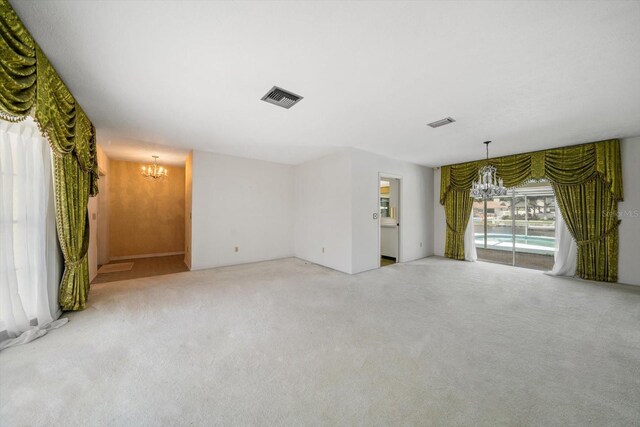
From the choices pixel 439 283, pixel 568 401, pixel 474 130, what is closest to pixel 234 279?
pixel 439 283

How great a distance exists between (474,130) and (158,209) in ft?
24.6

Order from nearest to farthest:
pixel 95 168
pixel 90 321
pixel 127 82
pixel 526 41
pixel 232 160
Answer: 1. pixel 526 41
2. pixel 127 82
3. pixel 90 321
4. pixel 95 168
5. pixel 232 160

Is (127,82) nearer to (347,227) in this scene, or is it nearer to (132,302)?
(132,302)

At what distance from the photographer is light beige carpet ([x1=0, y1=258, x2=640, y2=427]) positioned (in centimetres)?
147

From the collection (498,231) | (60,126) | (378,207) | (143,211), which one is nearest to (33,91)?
(60,126)

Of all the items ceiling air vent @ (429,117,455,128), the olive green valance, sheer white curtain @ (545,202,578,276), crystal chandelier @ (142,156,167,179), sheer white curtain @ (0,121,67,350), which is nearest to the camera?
the olive green valance

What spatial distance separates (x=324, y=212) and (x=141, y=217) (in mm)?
4952

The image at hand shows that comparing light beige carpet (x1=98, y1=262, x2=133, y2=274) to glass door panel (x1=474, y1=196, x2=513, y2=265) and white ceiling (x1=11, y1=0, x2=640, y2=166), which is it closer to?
white ceiling (x1=11, y1=0, x2=640, y2=166)

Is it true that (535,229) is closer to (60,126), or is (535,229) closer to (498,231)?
(498,231)

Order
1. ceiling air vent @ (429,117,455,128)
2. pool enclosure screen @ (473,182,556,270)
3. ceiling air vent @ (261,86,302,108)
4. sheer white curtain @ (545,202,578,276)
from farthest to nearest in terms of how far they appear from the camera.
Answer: pool enclosure screen @ (473,182,556,270) < sheer white curtain @ (545,202,578,276) < ceiling air vent @ (429,117,455,128) < ceiling air vent @ (261,86,302,108)

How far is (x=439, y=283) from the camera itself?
4152 mm

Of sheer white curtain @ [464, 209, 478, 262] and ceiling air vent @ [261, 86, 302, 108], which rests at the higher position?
ceiling air vent @ [261, 86, 302, 108]

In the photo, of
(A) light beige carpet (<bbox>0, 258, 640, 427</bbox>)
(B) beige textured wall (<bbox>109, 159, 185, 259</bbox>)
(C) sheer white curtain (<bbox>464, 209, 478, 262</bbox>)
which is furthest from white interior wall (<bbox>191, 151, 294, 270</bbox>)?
A: (C) sheer white curtain (<bbox>464, 209, 478, 262</bbox>)

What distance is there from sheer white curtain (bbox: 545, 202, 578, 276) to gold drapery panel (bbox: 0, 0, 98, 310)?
24.7 feet
